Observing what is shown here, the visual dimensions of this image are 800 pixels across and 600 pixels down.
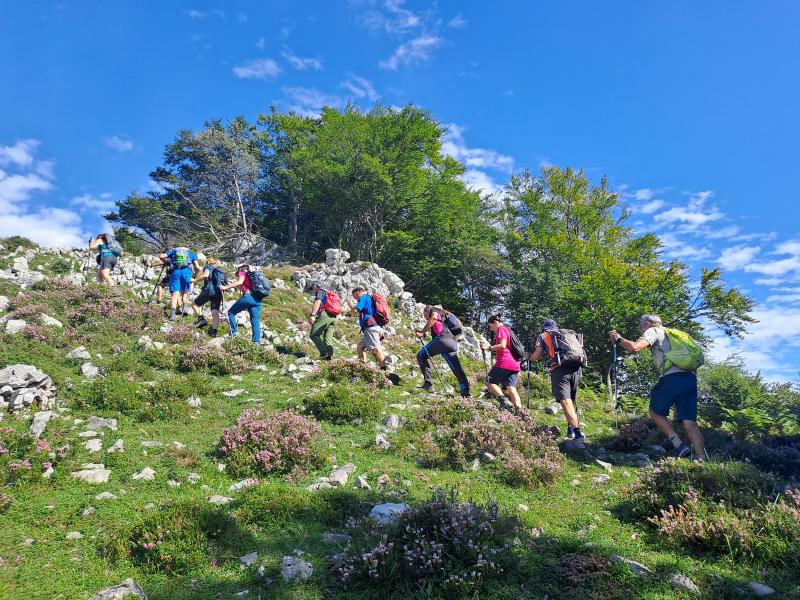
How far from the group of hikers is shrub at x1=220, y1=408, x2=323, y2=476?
15.0ft

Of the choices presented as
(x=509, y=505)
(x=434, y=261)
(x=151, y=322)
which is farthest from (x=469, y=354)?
(x=434, y=261)

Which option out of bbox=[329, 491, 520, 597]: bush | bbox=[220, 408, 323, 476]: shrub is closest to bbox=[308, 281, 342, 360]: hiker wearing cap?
bbox=[220, 408, 323, 476]: shrub

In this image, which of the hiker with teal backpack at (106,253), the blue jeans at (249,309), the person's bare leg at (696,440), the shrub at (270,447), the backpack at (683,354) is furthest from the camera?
the hiker with teal backpack at (106,253)

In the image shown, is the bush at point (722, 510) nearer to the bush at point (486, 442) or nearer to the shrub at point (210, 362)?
the bush at point (486, 442)

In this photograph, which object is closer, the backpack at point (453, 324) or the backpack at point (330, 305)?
the backpack at point (453, 324)

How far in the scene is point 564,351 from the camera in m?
9.27

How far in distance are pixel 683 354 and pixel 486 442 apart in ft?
11.8

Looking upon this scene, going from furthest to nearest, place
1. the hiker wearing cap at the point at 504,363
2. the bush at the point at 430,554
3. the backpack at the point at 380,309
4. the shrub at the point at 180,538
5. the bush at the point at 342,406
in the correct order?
the backpack at the point at 380,309, the hiker wearing cap at the point at 504,363, the bush at the point at 342,406, the shrub at the point at 180,538, the bush at the point at 430,554

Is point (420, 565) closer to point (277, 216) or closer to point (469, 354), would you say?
point (469, 354)

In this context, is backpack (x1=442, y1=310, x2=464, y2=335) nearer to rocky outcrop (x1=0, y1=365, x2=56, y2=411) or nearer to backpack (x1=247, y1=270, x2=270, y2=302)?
backpack (x1=247, y1=270, x2=270, y2=302)

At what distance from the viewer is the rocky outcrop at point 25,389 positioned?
765 cm

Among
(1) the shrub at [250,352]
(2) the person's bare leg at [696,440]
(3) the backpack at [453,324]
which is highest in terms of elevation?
(3) the backpack at [453,324]

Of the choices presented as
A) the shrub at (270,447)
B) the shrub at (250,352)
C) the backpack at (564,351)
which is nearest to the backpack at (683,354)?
the backpack at (564,351)

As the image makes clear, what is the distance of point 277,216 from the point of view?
48281mm
